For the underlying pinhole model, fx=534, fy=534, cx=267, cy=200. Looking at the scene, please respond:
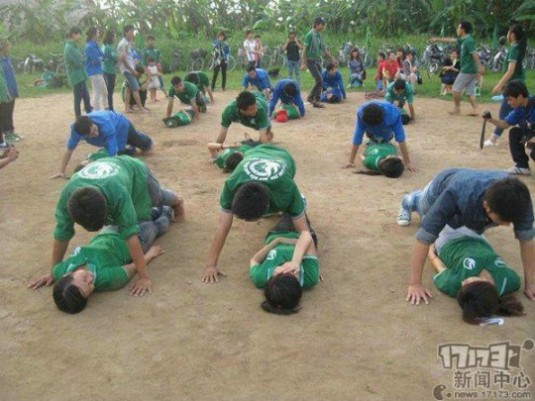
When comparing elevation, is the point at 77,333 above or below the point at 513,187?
below

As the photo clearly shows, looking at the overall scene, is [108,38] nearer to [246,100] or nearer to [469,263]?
[246,100]

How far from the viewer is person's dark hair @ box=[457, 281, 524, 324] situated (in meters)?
3.57

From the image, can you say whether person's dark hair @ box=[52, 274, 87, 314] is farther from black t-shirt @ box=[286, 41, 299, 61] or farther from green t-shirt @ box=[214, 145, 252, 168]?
black t-shirt @ box=[286, 41, 299, 61]

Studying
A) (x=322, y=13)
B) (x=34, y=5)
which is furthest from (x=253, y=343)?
(x=34, y=5)

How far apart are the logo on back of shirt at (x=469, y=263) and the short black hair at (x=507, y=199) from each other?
64 cm

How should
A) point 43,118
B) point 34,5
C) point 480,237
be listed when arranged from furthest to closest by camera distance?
1. point 34,5
2. point 43,118
3. point 480,237

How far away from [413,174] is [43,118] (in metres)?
7.56

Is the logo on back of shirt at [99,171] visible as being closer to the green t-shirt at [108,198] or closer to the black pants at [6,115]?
the green t-shirt at [108,198]

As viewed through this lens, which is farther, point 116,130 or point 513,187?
point 116,130

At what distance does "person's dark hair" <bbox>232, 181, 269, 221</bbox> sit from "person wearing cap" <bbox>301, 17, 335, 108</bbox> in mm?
7722

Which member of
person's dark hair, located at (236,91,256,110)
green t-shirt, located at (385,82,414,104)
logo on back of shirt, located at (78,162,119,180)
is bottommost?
green t-shirt, located at (385,82,414,104)

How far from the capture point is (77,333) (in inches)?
148

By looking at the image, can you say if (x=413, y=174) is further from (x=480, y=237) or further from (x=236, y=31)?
(x=236, y=31)

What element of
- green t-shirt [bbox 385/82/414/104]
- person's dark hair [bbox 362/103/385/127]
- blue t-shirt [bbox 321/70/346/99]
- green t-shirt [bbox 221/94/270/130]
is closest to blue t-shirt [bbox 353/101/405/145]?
person's dark hair [bbox 362/103/385/127]
